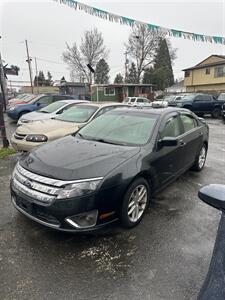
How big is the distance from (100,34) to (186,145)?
45.7m

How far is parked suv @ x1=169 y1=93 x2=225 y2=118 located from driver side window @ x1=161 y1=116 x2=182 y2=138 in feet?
41.0

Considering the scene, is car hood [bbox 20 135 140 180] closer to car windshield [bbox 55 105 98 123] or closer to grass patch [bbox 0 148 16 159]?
car windshield [bbox 55 105 98 123]

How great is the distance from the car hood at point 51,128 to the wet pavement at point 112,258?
87.7 inches

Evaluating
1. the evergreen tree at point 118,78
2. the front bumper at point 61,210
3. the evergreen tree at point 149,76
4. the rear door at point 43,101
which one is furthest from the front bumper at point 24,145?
the evergreen tree at point 118,78

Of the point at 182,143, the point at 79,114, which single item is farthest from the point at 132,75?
the point at 182,143

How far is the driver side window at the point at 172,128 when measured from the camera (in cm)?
382

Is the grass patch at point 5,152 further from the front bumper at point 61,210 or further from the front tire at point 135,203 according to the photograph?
the front tire at point 135,203

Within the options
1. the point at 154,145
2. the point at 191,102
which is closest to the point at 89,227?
the point at 154,145

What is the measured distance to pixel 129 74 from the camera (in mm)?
48969

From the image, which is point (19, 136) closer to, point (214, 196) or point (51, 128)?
point (51, 128)

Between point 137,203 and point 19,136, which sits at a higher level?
point 19,136

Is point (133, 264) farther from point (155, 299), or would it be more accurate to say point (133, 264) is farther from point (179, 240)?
point (179, 240)

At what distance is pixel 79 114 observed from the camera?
21.7ft

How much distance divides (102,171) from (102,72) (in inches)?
2030
